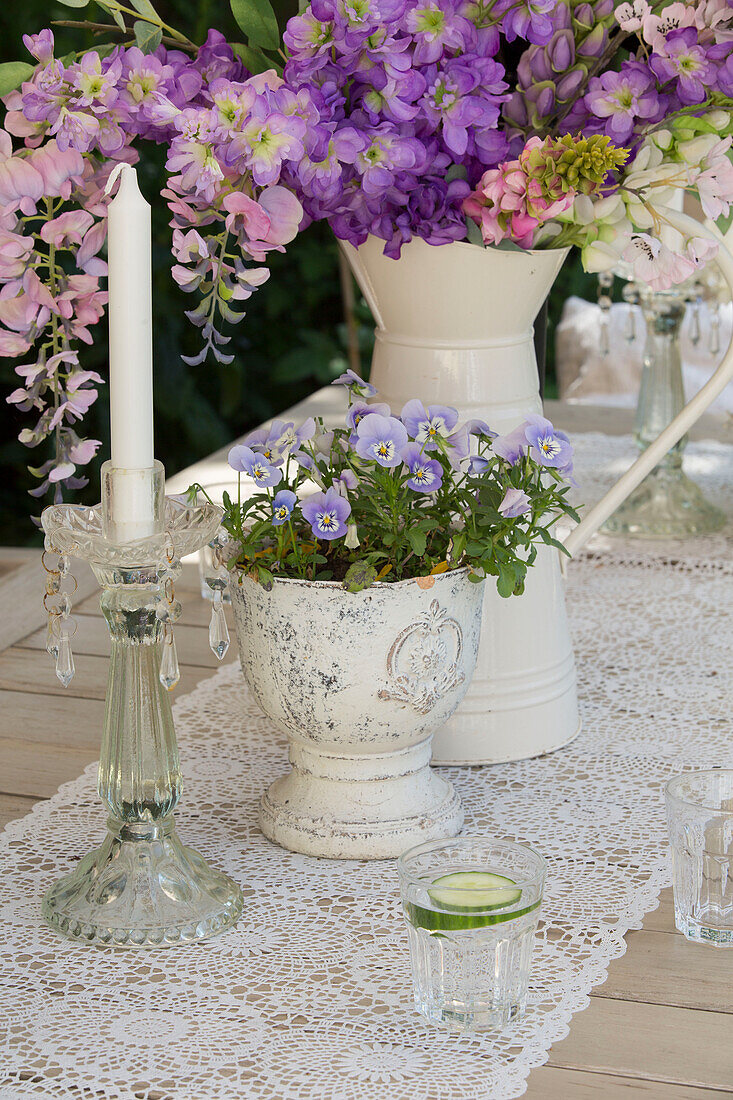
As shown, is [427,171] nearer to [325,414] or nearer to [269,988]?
[269,988]

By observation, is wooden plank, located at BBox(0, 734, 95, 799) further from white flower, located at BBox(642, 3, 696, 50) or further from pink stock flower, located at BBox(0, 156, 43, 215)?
white flower, located at BBox(642, 3, 696, 50)

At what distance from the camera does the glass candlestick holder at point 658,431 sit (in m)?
1.44

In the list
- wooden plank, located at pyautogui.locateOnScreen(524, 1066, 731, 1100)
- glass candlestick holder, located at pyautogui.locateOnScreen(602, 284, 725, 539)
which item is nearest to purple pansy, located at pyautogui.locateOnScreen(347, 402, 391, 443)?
wooden plank, located at pyautogui.locateOnScreen(524, 1066, 731, 1100)

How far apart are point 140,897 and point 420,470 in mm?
265

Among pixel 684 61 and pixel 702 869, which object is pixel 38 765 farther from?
pixel 684 61

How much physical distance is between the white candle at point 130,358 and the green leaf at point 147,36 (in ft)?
0.47

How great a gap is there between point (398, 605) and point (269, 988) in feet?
0.68

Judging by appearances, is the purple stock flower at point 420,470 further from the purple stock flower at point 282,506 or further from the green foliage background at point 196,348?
the green foliage background at point 196,348

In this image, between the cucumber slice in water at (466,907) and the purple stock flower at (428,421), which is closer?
the cucumber slice in water at (466,907)

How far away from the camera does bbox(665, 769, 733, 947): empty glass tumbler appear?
27.6 inches

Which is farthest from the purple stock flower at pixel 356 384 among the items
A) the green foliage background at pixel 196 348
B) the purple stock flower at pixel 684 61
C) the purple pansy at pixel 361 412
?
the green foliage background at pixel 196 348

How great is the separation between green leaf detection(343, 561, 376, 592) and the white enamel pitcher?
204mm

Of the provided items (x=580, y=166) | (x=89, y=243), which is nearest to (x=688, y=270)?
(x=580, y=166)

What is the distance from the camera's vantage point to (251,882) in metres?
0.77
